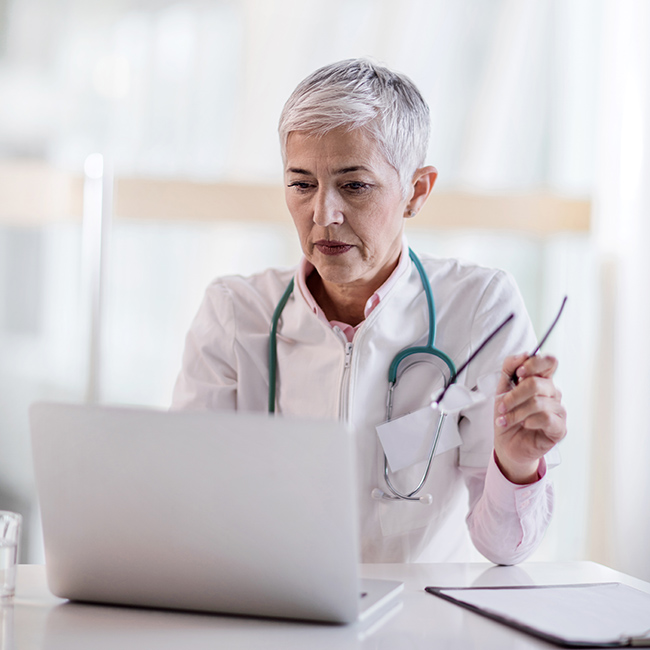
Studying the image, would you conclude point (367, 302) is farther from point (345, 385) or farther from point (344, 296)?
point (345, 385)

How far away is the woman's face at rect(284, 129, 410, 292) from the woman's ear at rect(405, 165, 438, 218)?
7cm

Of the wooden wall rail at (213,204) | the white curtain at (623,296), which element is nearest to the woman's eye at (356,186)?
the wooden wall rail at (213,204)

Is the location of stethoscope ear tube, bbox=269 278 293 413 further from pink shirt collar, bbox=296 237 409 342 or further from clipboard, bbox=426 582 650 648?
clipboard, bbox=426 582 650 648

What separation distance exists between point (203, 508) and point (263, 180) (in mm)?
1726

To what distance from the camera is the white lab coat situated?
1.39 meters

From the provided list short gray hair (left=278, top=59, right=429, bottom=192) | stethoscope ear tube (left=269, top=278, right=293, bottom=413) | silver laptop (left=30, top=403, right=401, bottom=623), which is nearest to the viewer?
silver laptop (left=30, top=403, right=401, bottom=623)

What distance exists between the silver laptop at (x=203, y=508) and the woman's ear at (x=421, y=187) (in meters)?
0.84

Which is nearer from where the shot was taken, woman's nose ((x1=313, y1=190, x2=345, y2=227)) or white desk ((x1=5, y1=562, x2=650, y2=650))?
white desk ((x1=5, y1=562, x2=650, y2=650))

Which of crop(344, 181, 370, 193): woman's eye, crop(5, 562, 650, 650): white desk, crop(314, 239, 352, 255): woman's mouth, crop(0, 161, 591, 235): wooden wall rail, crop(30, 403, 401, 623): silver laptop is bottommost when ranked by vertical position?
crop(5, 562, 650, 650): white desk

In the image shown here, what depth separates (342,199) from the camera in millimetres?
1371

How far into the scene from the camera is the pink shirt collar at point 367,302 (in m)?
1.43

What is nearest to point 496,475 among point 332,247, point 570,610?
point 570,610

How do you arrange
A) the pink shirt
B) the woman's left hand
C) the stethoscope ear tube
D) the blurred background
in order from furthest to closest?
the blurred background
the stethoscope ear tube
the pink shirt
the woman's left hand

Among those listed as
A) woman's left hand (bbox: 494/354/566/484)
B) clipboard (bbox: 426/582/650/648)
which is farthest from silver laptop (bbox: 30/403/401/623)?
woman's left hand (bbox: 494/354/566/484)
